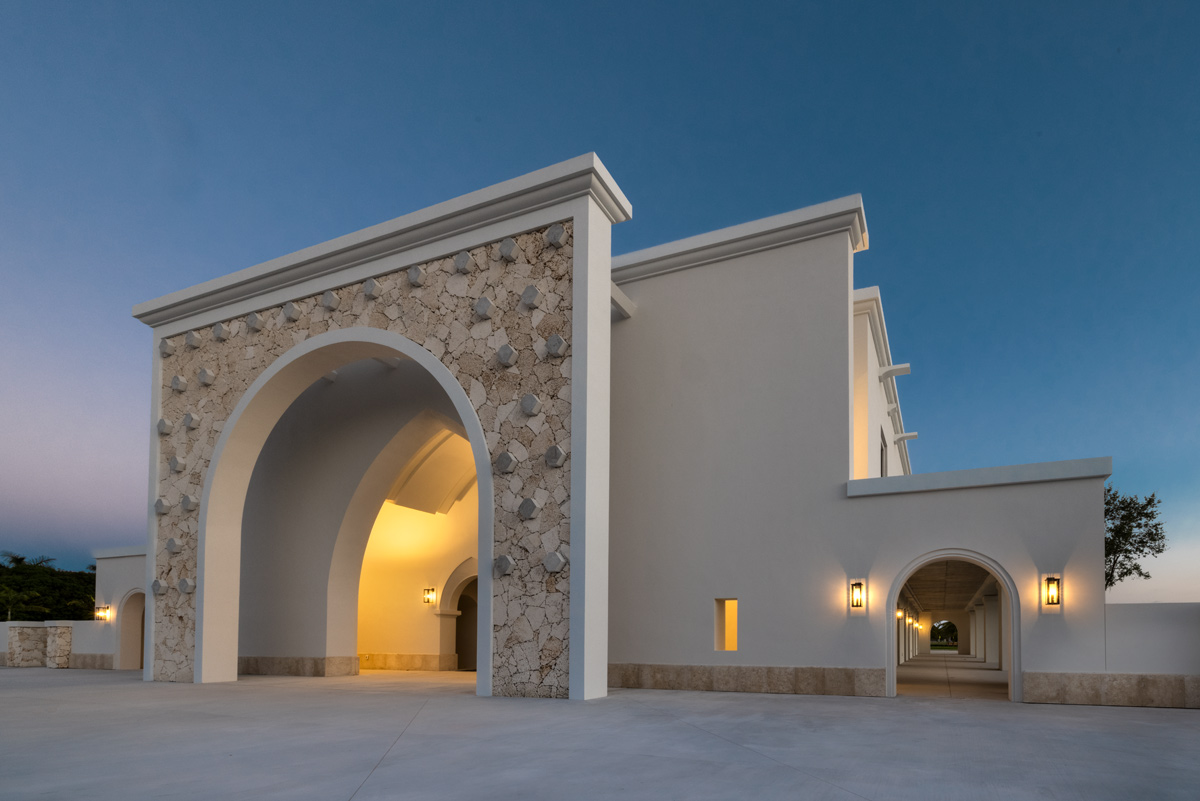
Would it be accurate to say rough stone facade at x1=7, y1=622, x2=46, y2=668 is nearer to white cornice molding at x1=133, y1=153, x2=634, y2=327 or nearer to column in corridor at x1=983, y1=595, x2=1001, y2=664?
white cornice molding at x1=133, y1=153, x2=634, y2=327

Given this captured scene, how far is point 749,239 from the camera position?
12766 mm

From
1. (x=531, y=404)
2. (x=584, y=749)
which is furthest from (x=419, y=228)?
(x=584, y=749)

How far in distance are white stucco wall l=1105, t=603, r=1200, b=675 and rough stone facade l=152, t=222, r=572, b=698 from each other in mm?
6597

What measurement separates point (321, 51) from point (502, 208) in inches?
416

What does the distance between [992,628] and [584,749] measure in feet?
77.9

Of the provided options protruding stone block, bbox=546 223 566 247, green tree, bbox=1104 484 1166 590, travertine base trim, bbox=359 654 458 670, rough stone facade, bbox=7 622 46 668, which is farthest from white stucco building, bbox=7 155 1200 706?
green tree, bbox=1104 484 1166 590

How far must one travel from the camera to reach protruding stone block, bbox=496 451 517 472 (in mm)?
10484

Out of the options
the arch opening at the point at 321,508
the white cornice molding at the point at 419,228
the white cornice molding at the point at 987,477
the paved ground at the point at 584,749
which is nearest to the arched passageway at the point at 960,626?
the white cornice molding at the point at 987,477

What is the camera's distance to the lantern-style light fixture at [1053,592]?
10.2 metres

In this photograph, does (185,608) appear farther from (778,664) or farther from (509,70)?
(509,70)

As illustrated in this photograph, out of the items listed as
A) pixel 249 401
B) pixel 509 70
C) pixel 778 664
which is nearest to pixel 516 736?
pixel 778 664

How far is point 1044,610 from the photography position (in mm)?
10242

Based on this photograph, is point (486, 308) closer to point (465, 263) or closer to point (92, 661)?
point (465, 263)

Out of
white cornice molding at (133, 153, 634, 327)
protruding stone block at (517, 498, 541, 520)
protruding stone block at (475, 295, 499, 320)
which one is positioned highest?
white cornice molding at (133, 153, 634, 327)
